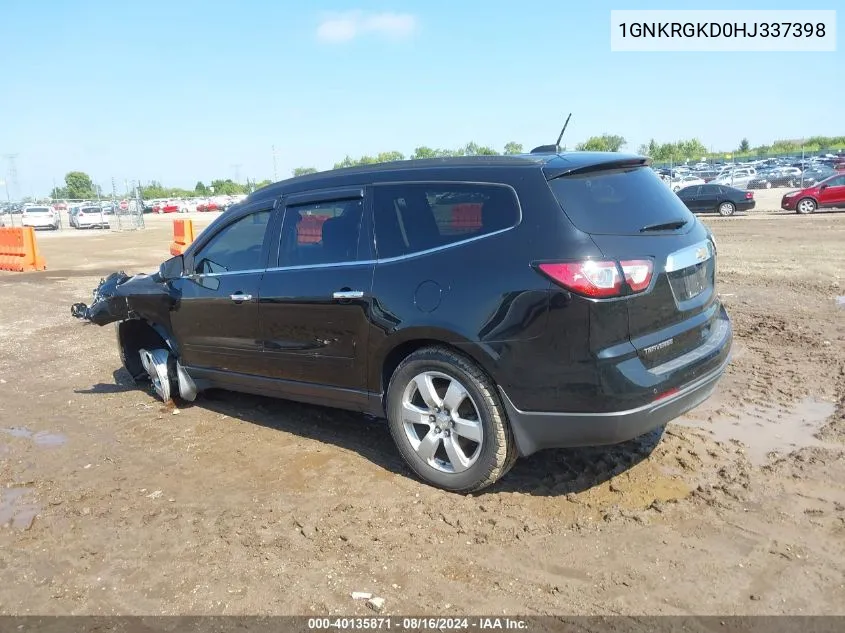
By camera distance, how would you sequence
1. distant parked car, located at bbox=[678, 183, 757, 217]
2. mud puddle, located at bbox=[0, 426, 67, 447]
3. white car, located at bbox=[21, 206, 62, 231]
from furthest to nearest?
white car, located at bbox=[21, 206, 62, 231] < distant parked car, located at bbox=[678, 183, 757, 217] < mud puddle, located at bbox=[0, 426, 67, 447]

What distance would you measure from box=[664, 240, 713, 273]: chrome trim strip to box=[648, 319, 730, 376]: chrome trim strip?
17.5 inches

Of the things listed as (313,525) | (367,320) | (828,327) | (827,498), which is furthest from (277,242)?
(828,327)

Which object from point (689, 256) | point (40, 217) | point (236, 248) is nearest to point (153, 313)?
point (236, 248)

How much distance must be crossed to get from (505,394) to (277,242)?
6.74 ft

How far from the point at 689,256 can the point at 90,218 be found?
42.1 m

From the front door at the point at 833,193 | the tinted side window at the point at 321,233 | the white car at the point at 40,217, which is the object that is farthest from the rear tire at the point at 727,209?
the white car at the point at 40,217

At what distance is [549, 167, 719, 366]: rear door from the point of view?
3338mm

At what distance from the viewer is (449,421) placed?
372 cm

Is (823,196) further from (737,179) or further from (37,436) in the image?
(37,436)

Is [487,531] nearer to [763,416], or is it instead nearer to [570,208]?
[570,208]

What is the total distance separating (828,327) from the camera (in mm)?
7199

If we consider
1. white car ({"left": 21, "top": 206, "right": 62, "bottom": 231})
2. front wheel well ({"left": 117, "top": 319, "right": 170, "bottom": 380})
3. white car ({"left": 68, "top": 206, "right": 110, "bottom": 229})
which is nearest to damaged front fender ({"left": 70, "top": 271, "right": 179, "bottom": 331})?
front wheel well ({"left": 117, "top": 319, "right": 170, "bottom": 380})

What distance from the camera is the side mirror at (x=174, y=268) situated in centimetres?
527

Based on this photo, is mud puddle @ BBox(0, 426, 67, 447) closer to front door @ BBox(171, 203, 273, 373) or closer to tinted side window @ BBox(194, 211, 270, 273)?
front door @ BBox(171, 203, 273, 373)
